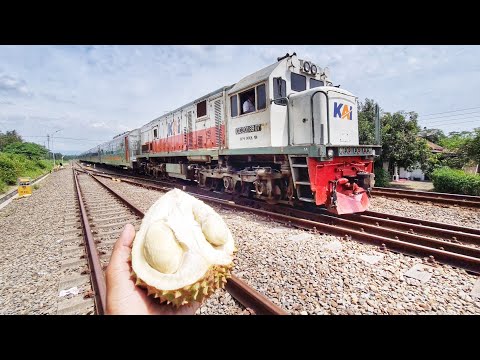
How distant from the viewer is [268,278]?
3.56 m

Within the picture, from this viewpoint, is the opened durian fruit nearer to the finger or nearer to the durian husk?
the durian husk

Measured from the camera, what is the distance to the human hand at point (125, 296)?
1.52 metres

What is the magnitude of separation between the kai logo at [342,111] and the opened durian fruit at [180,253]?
642 cm

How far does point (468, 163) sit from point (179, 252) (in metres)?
23.1

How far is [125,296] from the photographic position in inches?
61.3

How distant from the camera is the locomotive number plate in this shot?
6680 mm

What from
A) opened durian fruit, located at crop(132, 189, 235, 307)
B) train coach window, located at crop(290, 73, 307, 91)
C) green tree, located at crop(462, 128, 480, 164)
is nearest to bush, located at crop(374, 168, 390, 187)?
green tree, located at crop(462, 128, 480, 164)

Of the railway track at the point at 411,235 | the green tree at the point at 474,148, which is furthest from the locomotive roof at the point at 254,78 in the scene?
the green tree at the point at 474,148

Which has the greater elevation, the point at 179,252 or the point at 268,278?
the point at 179,252

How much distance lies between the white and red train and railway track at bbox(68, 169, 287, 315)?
373cm

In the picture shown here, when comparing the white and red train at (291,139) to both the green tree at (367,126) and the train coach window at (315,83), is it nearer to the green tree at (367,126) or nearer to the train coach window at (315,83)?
the train coach window at (315,83)

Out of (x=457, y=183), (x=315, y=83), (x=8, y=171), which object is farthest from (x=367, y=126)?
(x=8, y=171)
